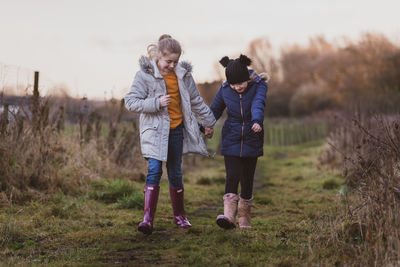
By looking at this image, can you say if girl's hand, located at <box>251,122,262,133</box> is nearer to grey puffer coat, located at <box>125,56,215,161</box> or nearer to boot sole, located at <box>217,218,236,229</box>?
grey puffer coat, located at <box>125,56,215,161</box>

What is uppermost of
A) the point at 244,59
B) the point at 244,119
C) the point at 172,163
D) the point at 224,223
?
the point at 244,59

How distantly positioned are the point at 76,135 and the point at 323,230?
5.62 meters

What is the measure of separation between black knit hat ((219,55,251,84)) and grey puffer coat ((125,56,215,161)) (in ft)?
1.36

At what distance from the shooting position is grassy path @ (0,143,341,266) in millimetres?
3613

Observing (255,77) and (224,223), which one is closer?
(224,223)

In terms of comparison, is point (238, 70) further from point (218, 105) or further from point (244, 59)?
point (218, 105)

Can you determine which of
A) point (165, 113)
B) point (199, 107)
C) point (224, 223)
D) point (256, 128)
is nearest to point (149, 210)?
point (224, 223)

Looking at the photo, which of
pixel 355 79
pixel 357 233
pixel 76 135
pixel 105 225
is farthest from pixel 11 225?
pixel 355 79

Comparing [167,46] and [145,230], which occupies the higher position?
[167,46]

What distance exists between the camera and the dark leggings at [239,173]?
4.76 meters

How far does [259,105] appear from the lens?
4.72m

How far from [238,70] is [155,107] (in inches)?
38.3

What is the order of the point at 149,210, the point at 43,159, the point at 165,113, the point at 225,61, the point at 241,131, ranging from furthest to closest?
Answer: the point at 43,159, the point at 225,61, the point at 241,131, the point at 165,113, the point at 149,210

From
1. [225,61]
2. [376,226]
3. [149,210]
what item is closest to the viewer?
[376,226]
